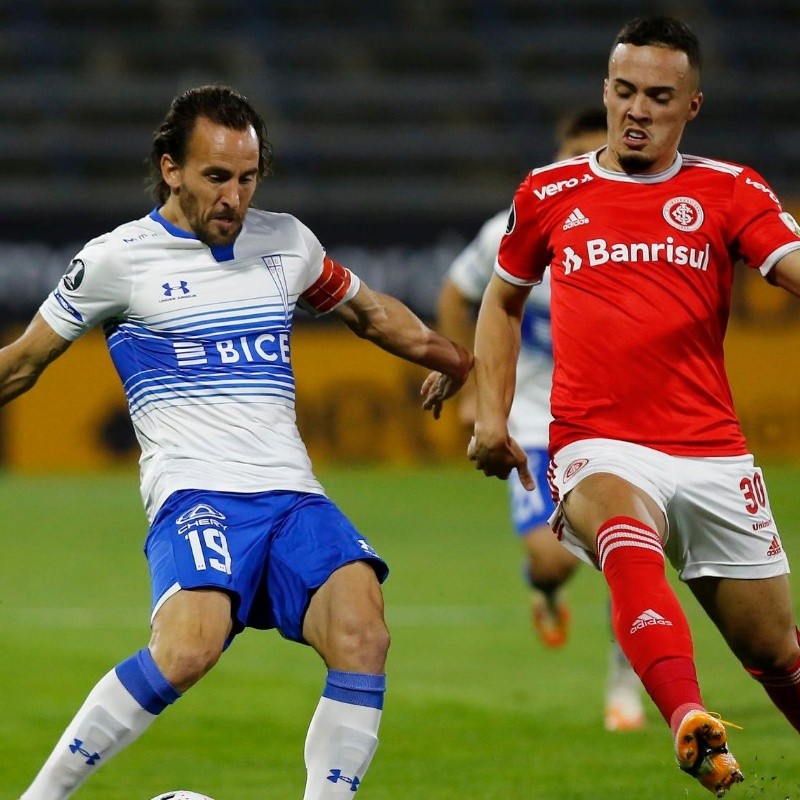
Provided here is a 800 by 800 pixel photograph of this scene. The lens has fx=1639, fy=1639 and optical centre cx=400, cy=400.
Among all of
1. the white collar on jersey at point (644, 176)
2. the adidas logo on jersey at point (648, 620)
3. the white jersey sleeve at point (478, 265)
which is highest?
the white collar on jersey at point (644, 176)

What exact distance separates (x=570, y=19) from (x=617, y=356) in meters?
17.4

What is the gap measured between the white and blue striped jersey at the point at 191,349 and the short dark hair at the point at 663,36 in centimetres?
128

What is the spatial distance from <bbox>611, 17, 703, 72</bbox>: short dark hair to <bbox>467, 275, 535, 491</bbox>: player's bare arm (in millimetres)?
825

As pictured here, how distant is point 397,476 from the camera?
54.5ft

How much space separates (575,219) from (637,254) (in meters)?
0.22

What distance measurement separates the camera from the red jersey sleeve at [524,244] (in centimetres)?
497

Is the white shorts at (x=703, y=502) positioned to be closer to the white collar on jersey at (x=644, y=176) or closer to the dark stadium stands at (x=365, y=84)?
the white collar on jersey at (x=644, y=176)

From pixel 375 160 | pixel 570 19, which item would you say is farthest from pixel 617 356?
pixel 570 19

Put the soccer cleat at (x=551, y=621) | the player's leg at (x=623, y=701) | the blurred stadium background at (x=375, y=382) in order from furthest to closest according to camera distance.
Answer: the soccer cleat at (x=551, y=621), the player's leg at (x=623, y=701), the blurred stadium background at (x=375, y=382)

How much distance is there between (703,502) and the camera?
15.3ft

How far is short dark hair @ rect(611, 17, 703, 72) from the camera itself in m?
4.78

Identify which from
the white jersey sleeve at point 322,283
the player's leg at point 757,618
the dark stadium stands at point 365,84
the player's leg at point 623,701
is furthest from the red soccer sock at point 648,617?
the dark stadium stands at point 365,84

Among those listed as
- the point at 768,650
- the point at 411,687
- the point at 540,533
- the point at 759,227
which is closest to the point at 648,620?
the point at 768,650

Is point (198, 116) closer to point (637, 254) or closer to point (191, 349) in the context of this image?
point (191, 349)
